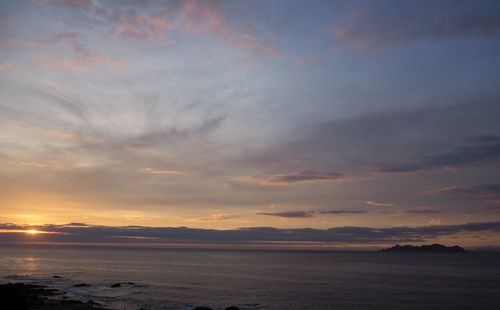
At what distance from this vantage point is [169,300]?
7162cm

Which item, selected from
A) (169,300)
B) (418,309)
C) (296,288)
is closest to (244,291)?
(296,288)

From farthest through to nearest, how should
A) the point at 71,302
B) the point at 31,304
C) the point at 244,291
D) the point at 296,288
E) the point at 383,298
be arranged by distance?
the point at 296,288, the point at 244,291, the point at 383,298, the point at 71,302, the point at 31,304

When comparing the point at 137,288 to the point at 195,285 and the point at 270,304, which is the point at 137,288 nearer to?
the point at 195,285

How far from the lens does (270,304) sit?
7019cm

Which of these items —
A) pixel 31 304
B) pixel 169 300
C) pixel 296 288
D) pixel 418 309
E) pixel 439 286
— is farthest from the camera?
pixel 439 286

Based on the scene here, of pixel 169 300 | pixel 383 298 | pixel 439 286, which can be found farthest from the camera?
pixel 439 286

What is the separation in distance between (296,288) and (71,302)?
158 ft

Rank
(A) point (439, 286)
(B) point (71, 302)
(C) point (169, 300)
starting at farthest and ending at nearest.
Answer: (A) point (439, 286)
(C) point (169, 300)
(B) point (71, 302)

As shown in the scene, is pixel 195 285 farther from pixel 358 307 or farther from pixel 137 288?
pixel 358 307

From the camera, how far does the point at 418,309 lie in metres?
66.6

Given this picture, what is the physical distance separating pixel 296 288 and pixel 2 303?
59.4 metres

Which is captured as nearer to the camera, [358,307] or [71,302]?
[71,302]

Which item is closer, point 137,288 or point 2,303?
point 2,303

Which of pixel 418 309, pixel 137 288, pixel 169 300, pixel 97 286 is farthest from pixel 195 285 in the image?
pixel 418 309
